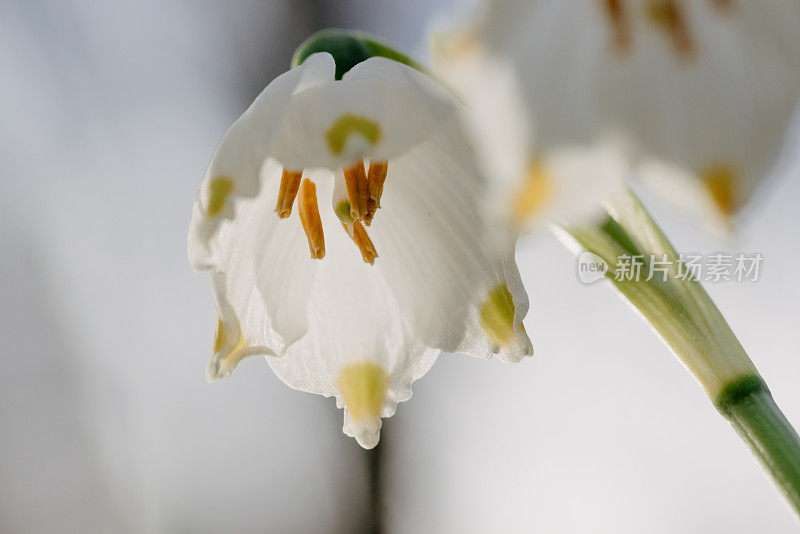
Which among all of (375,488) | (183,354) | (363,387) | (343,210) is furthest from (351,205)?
(375,488)

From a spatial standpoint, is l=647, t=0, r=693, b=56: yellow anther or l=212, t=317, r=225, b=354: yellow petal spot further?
l=212, t=317, r=225, b=354: yellow petal spot

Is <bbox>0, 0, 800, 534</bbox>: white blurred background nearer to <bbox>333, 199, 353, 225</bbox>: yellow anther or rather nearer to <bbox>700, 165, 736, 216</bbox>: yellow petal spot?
<bbox>333, 199, 353, 225</bbox>: yellow anther

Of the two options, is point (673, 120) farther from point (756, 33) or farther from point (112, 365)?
point (112, 365)

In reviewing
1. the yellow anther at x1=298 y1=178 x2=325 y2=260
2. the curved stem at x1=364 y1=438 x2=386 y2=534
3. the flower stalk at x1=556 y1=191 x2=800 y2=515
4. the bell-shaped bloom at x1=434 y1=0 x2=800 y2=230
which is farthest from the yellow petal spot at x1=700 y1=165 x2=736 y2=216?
the curved stem at x1=364 y1=438 x2=386 y2=534

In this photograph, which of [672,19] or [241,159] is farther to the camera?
[241,159]

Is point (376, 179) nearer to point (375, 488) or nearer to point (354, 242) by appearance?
point (354, 242)

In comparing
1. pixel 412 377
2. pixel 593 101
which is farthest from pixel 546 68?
Result: pixel 412 377

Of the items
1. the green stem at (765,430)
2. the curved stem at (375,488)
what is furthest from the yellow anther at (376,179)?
the curved stem at (375,488)
